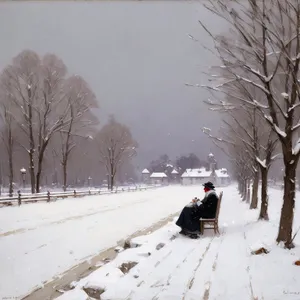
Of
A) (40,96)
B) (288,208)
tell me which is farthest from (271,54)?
(40,96)

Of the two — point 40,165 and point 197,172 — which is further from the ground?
point 40,165

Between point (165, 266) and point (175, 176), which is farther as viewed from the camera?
point (175, 176)

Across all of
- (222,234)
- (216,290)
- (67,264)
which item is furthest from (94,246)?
(216,290)

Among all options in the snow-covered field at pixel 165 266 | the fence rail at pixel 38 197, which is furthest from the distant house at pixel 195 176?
the snow-covered field at pixel 165 266

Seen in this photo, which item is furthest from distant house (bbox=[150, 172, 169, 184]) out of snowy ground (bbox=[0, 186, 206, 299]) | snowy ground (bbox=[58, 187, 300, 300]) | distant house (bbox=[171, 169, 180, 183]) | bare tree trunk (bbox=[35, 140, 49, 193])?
snowy ground (bbox=[58, 187, 300, 300])

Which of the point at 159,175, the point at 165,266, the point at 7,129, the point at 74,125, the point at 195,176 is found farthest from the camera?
the point at 195,176

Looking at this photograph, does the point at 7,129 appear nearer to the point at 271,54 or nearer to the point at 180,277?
the point at 180,277

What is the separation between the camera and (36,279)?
5.10 meters

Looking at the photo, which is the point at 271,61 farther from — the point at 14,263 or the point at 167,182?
the point at 167,182

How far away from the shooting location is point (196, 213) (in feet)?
25.5

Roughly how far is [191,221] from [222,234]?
0.94 m

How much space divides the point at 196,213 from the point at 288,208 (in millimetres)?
2575

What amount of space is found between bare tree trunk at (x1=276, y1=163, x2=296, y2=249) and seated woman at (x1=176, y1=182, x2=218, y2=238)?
225cm

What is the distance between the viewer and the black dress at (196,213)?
753 centimetres
